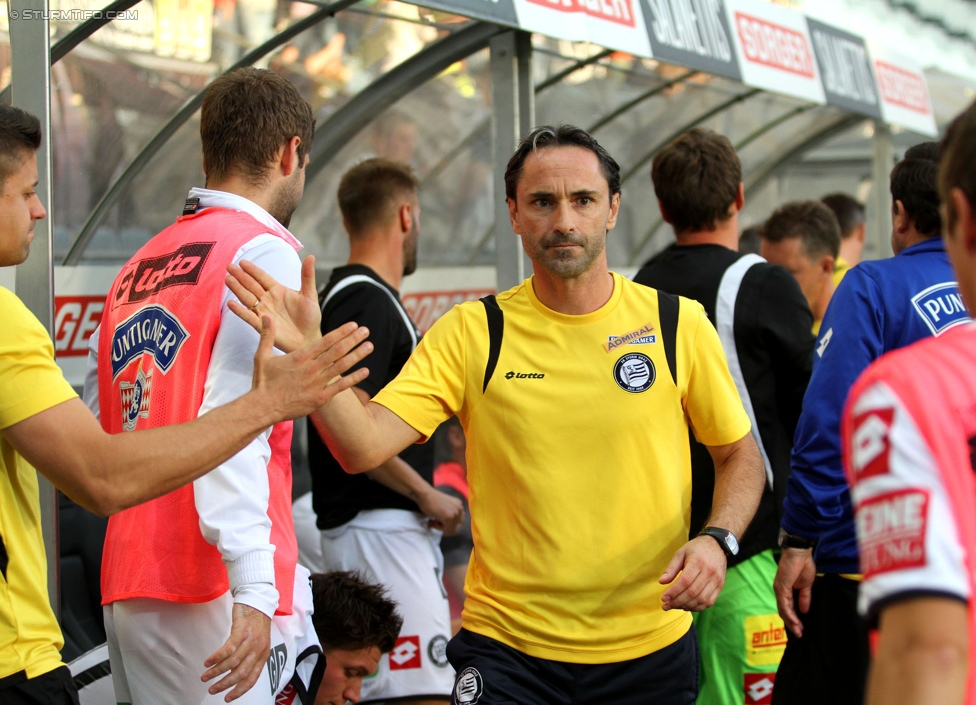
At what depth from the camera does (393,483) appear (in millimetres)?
3881

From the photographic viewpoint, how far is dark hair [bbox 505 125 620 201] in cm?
284

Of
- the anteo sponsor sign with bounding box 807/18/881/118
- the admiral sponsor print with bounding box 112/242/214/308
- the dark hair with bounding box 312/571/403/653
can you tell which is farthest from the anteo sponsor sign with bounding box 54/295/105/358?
the anteo sponsor sign with bounding box 807/18/881/118

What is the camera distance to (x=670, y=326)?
8.90ft

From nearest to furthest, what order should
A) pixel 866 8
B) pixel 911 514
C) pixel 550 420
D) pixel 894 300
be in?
1. pixel 911 514
2. pixel 550 420
3. pixel 894 300
4. pixel 866 8

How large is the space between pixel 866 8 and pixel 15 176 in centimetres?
2886

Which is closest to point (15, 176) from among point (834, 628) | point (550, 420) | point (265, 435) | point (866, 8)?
point (265, 435)

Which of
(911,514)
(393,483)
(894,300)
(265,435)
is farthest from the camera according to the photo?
(393,483)

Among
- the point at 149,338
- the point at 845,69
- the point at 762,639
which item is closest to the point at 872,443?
the point at 149,338

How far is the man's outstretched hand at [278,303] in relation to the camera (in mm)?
Result: 2197

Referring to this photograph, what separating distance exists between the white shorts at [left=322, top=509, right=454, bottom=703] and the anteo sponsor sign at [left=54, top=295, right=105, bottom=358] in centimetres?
138

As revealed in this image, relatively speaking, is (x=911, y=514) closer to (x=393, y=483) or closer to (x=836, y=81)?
(x=393, y=483)

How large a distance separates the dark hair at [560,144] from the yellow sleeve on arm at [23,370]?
4.49 ft

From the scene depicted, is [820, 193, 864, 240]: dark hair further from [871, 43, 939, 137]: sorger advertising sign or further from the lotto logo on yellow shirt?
the lotto logo on yellow shirt

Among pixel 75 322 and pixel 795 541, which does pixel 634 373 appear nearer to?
pixel 795 541
